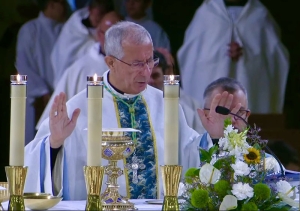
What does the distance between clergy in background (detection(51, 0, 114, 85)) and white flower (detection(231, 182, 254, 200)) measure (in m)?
4.96

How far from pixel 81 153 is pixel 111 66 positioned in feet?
1.94

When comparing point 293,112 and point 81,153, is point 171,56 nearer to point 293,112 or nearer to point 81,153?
point 293,112

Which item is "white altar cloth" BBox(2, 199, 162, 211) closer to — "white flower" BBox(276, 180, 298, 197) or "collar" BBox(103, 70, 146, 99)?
"white flower" BBox(276, 180, 298, 197)

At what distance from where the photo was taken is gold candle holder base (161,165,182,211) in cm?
323

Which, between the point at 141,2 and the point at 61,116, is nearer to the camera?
the point at 61,116

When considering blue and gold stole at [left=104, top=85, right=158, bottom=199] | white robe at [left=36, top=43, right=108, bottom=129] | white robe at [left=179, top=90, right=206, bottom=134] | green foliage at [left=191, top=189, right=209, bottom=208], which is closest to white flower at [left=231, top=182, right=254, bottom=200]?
green foliage at [left=191, top=189, right=209, bottom=208]

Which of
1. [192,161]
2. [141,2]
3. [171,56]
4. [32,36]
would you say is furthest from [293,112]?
[192,161]

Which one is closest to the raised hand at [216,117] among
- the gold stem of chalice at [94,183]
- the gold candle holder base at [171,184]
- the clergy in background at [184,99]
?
the gold candle holder base at [171,184]

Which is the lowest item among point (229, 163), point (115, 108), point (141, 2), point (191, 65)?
point (229, 163)

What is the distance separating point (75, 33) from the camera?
323 inches

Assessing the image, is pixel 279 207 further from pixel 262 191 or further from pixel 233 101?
pixel 233 101

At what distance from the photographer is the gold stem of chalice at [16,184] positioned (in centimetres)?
320

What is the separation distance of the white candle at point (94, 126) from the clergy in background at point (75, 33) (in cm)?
497

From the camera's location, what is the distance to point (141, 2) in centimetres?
823
